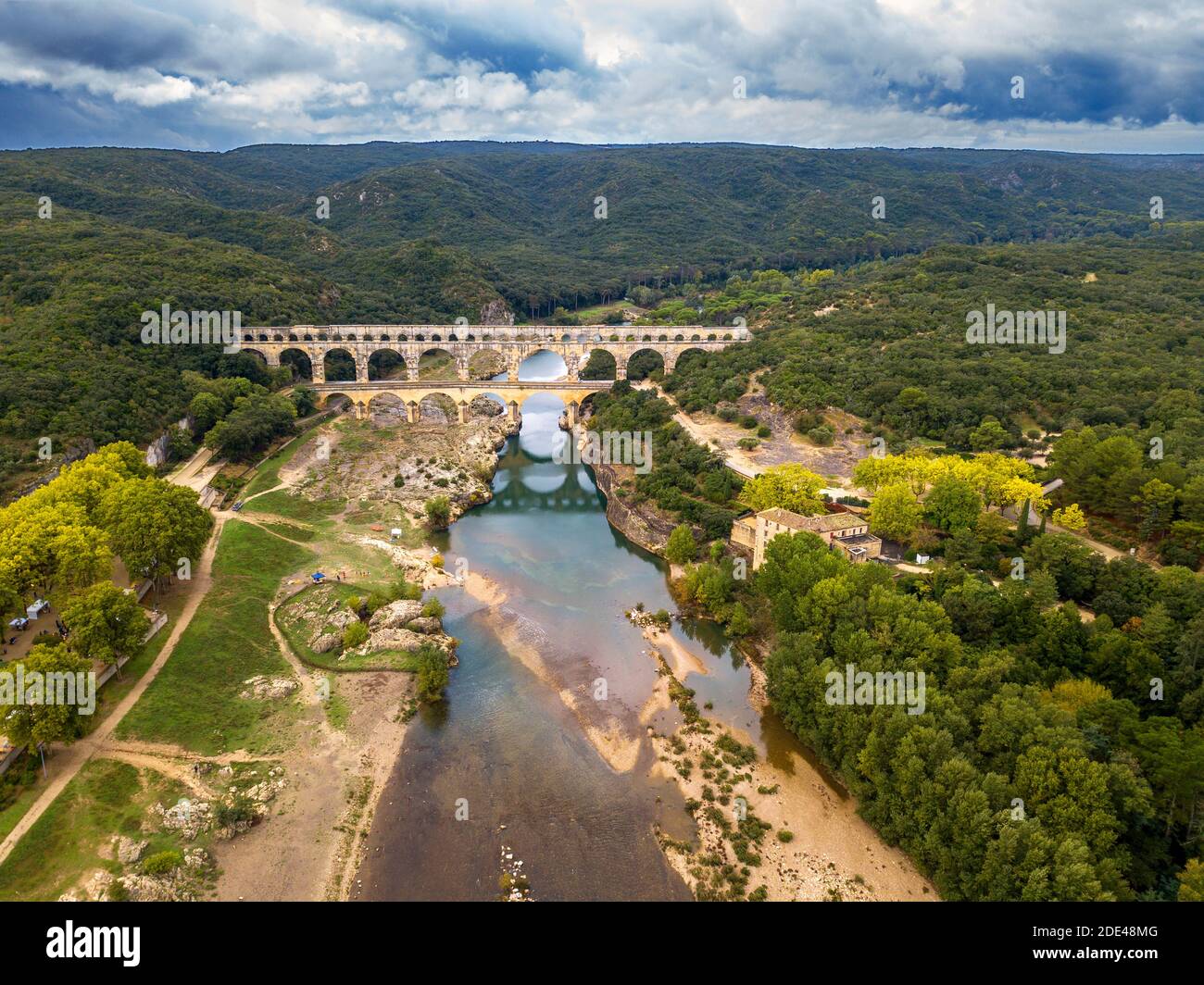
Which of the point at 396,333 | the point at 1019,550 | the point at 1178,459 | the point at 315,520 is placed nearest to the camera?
the point at 1019,550

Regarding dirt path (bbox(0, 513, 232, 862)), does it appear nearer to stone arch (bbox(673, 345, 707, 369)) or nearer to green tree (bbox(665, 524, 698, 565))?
green tree (bbox(665, 524, 698, 565))

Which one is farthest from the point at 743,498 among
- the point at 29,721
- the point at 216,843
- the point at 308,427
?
the point at 308,427

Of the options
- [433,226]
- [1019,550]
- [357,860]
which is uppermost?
[433,226]

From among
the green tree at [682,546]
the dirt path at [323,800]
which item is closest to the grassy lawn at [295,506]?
the dirt path at [323,800]

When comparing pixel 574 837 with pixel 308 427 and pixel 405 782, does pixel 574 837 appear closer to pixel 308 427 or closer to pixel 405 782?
pixel 405 782

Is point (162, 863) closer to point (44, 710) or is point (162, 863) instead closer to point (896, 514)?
point (44, 710)

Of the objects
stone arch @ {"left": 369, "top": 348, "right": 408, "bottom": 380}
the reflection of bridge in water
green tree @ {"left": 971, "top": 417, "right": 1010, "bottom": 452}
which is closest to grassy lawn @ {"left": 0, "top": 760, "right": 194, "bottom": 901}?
the reflection of bridge in water

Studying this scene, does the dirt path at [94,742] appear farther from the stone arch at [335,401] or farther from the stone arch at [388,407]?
the stone arch at [335,401]

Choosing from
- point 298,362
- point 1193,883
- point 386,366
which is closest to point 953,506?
point 1193,883
